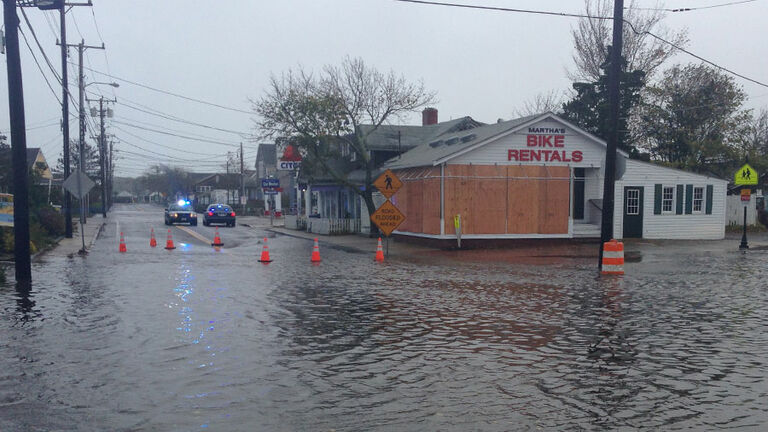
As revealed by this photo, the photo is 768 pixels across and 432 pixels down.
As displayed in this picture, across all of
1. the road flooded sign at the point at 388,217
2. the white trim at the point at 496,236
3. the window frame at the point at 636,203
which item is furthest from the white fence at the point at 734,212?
the road flooded sign at the point at 388,217

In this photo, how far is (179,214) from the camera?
152 ft

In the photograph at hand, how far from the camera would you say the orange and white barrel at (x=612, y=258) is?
55.0 ft

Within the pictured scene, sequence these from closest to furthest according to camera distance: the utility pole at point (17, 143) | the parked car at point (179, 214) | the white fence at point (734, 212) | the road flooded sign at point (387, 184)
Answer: the utility pole at point (17, 143) → the road flooded sign at point (387, 184) → the white fence at point (734, 212) → the parked car at point (179, 214)

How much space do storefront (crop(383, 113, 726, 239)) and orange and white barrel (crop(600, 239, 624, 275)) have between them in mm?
8715

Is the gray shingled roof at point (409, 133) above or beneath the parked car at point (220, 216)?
above

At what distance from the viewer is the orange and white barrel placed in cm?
1675

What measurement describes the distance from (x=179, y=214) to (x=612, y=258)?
35821 millimetres

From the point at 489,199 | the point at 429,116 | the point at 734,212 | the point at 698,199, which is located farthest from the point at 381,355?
the point at 429,116

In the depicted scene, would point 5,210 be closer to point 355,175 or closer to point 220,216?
point 355,175

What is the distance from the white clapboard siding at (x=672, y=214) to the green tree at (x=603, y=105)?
1032cm

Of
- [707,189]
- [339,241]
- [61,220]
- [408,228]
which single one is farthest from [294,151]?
[707,189]

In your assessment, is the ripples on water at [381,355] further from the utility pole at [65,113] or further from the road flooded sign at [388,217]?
the utility pole at [65,113]

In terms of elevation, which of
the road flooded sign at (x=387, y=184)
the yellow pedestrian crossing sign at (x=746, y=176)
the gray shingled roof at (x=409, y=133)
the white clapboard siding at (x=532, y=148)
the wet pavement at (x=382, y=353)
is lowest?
the wet pavement at (x=382, y=353)

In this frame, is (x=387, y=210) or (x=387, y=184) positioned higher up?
(x=387, y=184)
